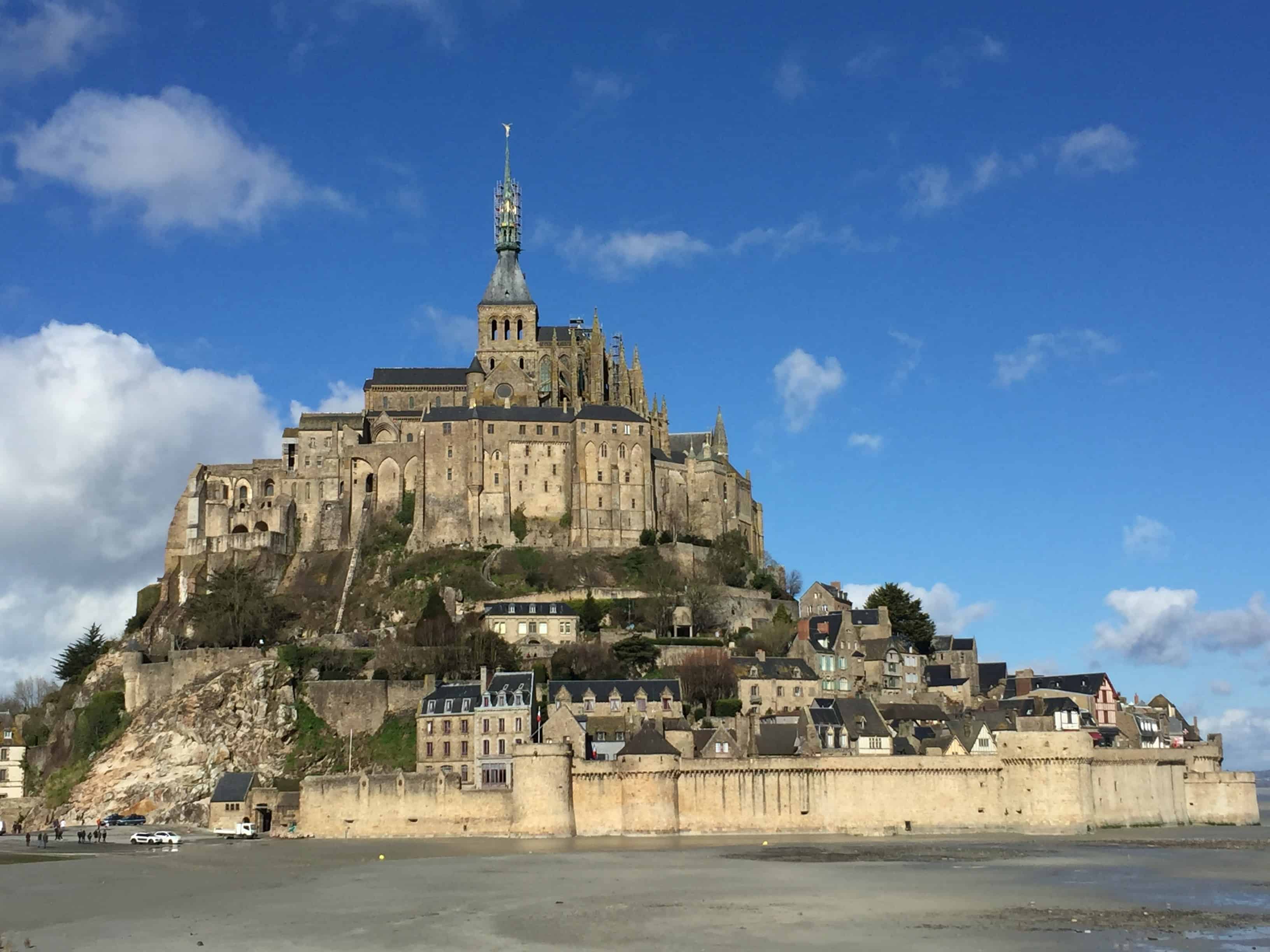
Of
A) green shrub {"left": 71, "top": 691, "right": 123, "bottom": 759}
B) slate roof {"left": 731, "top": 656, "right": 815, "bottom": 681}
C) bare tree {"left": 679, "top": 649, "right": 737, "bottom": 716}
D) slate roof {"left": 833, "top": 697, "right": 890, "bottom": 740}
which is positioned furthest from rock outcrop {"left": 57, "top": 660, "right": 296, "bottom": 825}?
slate roof {"left": 833, "top": 697, "right": 890, "bottom": 740}

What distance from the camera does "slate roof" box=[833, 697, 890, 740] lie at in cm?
6234

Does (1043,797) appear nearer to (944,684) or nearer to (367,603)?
(944,684)

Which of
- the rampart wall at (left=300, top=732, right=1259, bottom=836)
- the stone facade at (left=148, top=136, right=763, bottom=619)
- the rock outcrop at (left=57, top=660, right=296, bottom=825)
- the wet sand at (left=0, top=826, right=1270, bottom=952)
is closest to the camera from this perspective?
the wet sand at (left=0, top=826, right=1270, bottom=952)

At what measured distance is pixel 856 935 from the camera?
3372 cm

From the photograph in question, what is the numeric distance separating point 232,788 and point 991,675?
40.8 m

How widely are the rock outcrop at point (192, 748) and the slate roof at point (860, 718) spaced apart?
24642mm

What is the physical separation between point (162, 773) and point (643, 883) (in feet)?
104

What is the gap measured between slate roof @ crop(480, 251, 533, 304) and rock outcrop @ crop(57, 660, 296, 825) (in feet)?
125

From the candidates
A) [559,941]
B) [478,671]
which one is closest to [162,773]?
[478,671]

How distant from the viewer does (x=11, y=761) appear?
73688 mm

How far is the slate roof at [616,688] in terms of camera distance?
65.1 meters

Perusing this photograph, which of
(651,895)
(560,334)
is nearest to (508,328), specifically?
(560,334)

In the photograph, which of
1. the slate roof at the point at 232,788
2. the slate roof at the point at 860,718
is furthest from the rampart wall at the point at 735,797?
the slate roof at the point at 232,788

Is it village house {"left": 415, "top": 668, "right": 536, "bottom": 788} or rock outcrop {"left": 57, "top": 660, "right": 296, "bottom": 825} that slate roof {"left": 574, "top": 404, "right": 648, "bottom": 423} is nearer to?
rock outcrop {"left": 57, "top": 660, "right": 296, "bottom": 825}
